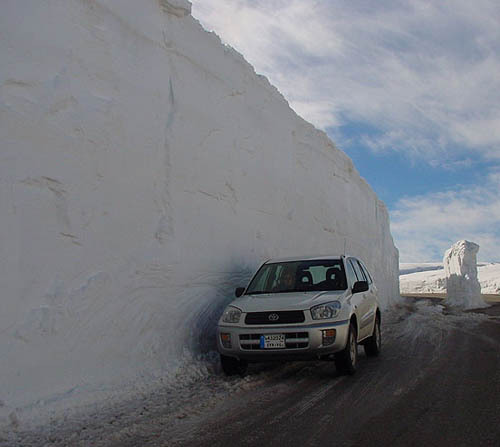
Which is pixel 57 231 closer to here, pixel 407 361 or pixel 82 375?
pixel 82 375

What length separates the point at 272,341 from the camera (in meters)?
6.99

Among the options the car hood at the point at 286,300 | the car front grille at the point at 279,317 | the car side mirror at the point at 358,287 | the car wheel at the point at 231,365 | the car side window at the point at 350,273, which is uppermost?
the car side window at the point at 350,273

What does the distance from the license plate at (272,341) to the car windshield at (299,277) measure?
1206mm

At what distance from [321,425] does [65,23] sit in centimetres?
551

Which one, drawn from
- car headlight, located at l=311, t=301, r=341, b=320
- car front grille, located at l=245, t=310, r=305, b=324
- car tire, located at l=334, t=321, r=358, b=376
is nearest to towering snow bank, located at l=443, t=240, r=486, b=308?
car tire, located at l=334, t=321, r=358, b=376

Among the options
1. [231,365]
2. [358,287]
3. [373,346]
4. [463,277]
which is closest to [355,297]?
[358,287]

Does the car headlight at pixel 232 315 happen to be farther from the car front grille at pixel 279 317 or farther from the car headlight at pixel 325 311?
the car headlight at pixel 325 311

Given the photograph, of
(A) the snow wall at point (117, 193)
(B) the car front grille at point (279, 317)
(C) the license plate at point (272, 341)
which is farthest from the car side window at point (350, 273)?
(A) the snow wall at point (117, 193)

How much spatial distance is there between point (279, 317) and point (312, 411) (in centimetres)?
185

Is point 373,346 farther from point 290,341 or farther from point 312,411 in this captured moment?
point 312,411

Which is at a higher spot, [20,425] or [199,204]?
[199,204]

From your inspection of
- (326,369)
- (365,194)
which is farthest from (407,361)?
(365,194)

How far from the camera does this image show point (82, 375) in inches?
243

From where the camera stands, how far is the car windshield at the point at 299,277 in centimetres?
818
